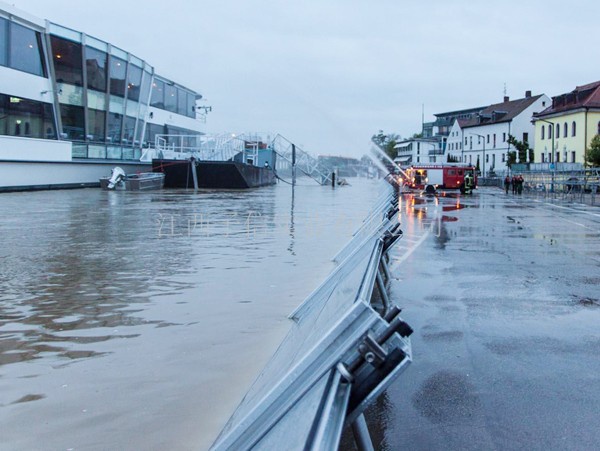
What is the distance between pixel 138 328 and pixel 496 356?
3415mm

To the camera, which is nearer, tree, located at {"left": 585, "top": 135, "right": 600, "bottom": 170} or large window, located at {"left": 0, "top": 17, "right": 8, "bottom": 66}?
large window, located at {"left": 0, "top": 17, "right": 8, "bottom": 66}

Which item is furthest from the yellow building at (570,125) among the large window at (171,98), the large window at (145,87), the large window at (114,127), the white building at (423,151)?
the white building at (423,151)

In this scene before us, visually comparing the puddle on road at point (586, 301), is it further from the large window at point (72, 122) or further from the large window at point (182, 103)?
the large window at point (182, 103)

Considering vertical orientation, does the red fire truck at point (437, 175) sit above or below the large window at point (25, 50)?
below

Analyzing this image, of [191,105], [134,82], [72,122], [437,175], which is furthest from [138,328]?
[191,105]

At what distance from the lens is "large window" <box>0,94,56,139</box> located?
35250 millimetres

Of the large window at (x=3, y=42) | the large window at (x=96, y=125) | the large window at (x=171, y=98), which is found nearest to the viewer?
the large window at (x=3, y=42)

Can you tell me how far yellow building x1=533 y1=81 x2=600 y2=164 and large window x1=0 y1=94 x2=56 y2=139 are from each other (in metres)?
46.9

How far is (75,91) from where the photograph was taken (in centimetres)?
4206

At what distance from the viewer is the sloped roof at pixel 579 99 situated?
70.9 metres

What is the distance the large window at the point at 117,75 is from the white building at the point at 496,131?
60076 millimetres

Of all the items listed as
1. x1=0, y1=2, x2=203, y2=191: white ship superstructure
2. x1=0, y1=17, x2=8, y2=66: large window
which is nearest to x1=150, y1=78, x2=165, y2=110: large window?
x1=0, y1=2, x2=203, y2=191: white ship superstructure

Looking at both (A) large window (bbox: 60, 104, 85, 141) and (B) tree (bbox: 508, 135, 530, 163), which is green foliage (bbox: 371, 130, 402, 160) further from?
(A) large window (bbox: 60, 104, 85, 141)

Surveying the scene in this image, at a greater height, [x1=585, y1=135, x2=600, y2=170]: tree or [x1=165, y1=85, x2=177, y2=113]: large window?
[x1=165, y1=85, x2=177, y2=113]: large window
